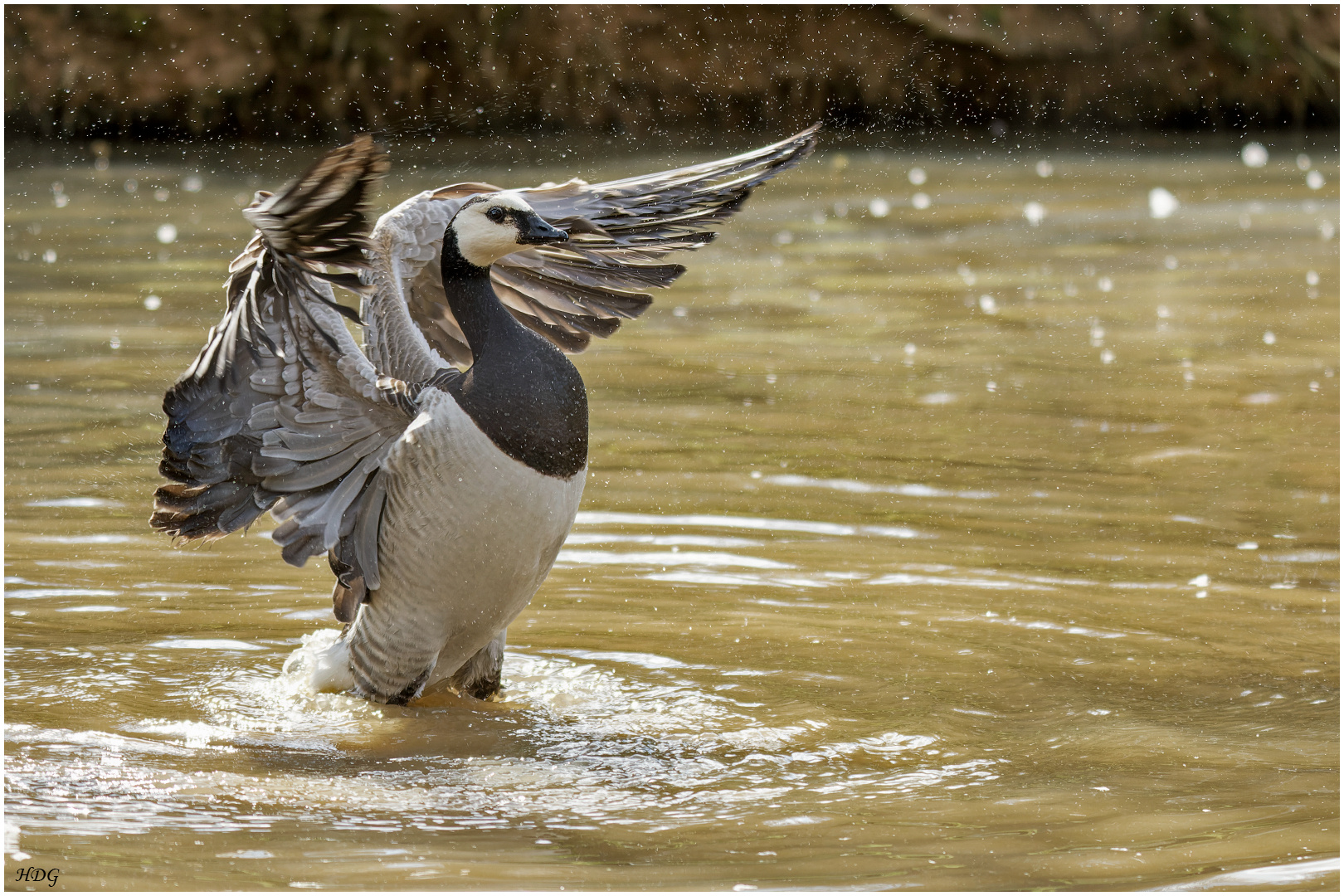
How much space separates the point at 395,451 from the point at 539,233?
77 centimetres

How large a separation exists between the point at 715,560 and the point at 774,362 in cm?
382

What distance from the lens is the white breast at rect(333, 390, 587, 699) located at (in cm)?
475

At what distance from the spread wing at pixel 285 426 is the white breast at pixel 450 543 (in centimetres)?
10

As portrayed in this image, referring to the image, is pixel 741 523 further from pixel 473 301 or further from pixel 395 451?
pixel 395 451

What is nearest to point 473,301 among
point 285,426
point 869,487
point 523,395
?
point 523,395

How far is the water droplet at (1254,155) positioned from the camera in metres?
19.5

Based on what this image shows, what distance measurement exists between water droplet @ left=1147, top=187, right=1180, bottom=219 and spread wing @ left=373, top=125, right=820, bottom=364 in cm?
1065

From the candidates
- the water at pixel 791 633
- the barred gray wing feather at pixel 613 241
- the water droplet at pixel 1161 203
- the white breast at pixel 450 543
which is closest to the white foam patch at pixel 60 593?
the water at pixel 791 633

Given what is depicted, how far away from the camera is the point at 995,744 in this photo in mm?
4543

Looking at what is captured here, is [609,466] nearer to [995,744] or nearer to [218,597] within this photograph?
[218,597]

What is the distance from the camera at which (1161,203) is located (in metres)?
16.4

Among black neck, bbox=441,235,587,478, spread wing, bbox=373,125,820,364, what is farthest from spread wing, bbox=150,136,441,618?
spread wing, bbox=373,125,820,364

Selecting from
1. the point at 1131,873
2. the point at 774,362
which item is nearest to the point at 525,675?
the point at 1131,873

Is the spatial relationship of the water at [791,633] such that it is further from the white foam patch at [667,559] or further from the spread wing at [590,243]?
the spread wing at [590,243]
